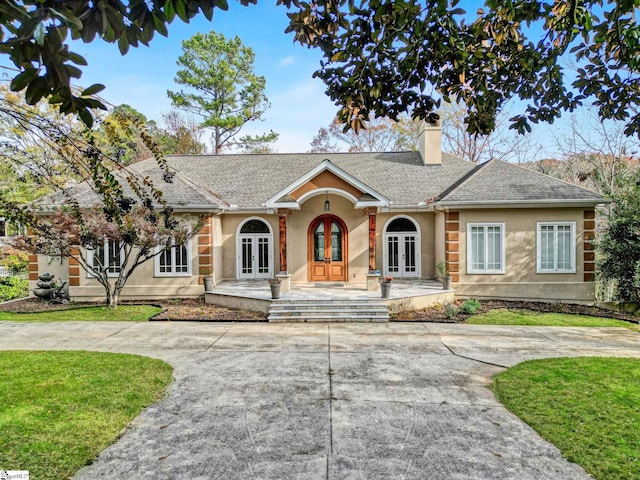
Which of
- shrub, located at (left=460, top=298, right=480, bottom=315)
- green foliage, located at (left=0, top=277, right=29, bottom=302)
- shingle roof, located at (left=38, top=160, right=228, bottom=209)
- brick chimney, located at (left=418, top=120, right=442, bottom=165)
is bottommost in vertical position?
shrub, located at (left=460, top=298, right=480, bottom=315)

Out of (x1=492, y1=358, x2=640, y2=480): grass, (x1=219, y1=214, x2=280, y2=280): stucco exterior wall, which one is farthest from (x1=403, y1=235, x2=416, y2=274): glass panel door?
(x1=492, y1=358, x2=640, y2=480): grass

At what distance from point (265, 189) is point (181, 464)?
A: 1402 cm

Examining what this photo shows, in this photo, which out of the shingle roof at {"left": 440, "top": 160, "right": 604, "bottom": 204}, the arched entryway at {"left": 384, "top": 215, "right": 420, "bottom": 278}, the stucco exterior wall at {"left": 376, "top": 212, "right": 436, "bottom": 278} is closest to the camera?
the shingle roof at {"left": 440, "top": 160, "right": 604, "bottom": 204}

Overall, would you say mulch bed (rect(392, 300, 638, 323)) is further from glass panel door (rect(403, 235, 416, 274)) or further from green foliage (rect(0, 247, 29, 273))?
green foliage (rect(0, 247, 29, 273))

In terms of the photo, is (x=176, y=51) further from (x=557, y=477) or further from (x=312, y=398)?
(x=557, y=477)

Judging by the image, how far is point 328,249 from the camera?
1530cm

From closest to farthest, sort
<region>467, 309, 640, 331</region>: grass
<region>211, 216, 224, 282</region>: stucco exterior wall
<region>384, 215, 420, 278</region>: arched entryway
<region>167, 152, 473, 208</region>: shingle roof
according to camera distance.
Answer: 1. <region>467, 309, 640, 331</region>: grass
2. <region>211, 216, 224, 282</region>: stucco exterior wall
3. <region>384, 215, 420, 278</region>: arched entryway
4. <region>167, 152, 473, 208</region>: shingle roof

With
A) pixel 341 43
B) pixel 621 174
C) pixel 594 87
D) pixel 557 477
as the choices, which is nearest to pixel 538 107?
pixel 594 87

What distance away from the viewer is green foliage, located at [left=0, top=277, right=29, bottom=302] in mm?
14547

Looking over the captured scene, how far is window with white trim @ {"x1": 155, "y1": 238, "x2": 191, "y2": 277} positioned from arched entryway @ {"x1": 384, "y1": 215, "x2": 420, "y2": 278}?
26.8ft

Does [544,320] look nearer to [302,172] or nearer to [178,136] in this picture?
[302,172]

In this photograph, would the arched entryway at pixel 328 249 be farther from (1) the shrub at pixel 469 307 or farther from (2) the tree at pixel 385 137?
(2) the tree at pixel 385 137

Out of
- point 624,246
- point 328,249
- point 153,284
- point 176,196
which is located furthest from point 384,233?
point 153,284

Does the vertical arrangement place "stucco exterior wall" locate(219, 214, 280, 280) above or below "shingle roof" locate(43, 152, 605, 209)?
below
